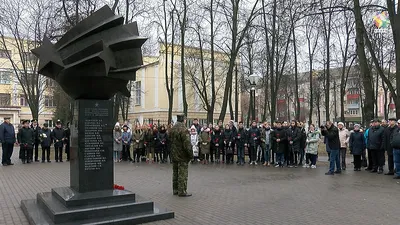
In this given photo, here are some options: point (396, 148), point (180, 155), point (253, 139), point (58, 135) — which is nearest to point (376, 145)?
point (396, 148)

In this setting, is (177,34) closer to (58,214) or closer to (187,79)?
(187,79)

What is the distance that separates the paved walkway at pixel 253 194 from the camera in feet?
23.5

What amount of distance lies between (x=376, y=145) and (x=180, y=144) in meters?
8.01

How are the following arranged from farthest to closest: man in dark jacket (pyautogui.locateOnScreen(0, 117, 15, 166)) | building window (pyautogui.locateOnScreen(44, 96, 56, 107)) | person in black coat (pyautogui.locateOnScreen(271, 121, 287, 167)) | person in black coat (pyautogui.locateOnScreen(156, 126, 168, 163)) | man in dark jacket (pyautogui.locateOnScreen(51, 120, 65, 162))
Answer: building window (pyautogui.locateOnScreen(44, 96, 56, 107))
man in dark jacket (pyautogui.locateOnScreen(51, 120, 65, 162))
person in black coat (pyautogui.locateOnScreen(156, 126, 168, 163))
man in dark jacket (pyautogui.locateOnScreen(0, 117, 15, 166))
person in black coat (pyautogui.locateOnScreen(271, 121, 287, 167))

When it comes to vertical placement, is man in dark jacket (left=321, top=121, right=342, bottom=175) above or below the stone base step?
above

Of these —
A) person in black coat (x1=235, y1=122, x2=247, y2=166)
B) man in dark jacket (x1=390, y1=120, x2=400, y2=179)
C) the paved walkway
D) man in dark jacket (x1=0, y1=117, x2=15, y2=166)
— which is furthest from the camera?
person in black coat (x1=235, y1=122, x2=247, y2=166)

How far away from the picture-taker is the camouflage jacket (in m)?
9.31

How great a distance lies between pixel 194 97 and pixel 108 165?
4507cm

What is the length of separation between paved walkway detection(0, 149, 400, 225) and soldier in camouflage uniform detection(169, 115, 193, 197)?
315mm

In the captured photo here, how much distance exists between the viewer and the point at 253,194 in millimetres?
9516

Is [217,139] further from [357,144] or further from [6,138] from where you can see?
[6,138]

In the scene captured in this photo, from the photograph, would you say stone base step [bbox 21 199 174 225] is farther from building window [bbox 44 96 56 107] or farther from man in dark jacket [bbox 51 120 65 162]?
building window [bbox 44 96 56 107]

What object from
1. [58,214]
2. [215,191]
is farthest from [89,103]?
[215,191]
